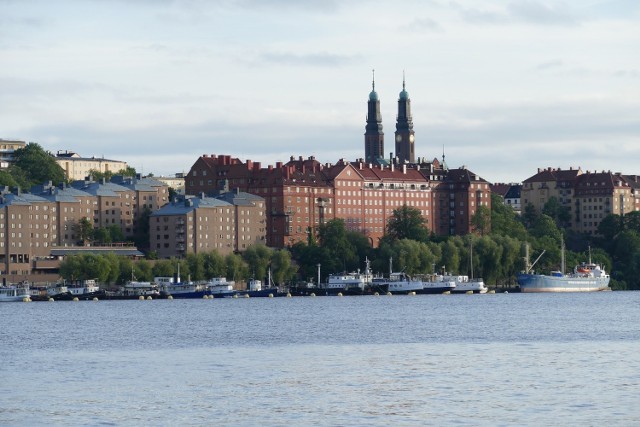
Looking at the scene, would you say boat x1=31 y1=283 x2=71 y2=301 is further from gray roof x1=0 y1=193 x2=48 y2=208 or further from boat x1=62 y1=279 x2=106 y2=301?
gray roof x1=0 y1=193 x2=48 y2=208

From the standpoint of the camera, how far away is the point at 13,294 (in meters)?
130

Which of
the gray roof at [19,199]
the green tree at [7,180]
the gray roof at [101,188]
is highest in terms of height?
the green tree at [7,180]

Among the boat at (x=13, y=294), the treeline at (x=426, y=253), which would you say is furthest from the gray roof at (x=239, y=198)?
the boat at (x=13, y=294)

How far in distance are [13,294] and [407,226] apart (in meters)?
50.8

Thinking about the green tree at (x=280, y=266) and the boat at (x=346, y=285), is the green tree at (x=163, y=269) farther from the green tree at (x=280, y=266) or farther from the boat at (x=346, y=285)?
the boat at (x=346, y=285)

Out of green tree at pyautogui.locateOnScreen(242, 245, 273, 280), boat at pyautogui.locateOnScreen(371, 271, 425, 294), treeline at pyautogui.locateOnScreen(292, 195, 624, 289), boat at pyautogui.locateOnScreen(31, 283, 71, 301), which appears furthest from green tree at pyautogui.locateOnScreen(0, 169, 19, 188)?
boat at pyautogui.locateOnScreen(371, 271, 425, 294)

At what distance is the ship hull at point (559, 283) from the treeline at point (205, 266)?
21801mm

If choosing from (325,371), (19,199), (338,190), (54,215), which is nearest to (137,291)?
(19,199)

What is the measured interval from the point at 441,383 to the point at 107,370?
11887 mm

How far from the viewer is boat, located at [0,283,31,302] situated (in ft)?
421

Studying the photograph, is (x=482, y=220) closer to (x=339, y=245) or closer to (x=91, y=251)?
(x=339, y=245)

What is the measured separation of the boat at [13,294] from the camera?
12838cm

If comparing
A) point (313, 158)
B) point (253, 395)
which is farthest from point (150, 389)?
point (313, 158)

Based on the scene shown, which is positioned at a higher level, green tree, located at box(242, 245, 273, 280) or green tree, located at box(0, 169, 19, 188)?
green tree, located at box(0, 169, 19, 188)
